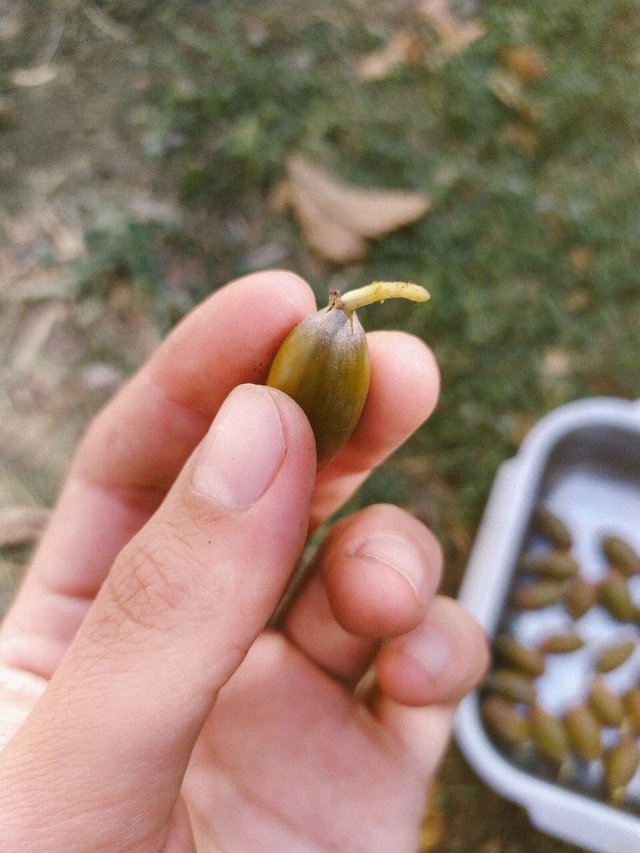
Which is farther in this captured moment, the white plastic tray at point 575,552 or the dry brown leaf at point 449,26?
the dry brown leaf at point 449,26

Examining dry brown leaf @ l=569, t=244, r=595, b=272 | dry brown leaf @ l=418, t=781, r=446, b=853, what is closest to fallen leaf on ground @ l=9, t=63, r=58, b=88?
dry brown leaf @ l=569, t=244, r=595, b=272

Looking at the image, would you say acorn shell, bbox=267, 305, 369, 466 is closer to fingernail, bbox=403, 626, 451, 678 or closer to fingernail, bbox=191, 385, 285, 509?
fingernail, bbox=191, 385, 285, 509

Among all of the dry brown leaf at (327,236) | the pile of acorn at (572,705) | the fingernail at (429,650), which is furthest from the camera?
the dry brown leaf at (327,236)

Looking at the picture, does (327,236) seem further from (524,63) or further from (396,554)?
(396,554)

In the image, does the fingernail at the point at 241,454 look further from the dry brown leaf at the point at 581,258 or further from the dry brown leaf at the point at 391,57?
the dry brown leaf at the point at 391,57

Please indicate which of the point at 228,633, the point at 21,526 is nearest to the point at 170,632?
the point at 228,633

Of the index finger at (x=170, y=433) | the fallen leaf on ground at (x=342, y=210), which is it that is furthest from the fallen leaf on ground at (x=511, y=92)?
the index finger at (x=170, y=433)

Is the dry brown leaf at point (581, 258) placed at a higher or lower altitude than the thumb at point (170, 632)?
lower

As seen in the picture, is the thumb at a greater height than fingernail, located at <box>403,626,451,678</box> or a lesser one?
greater
